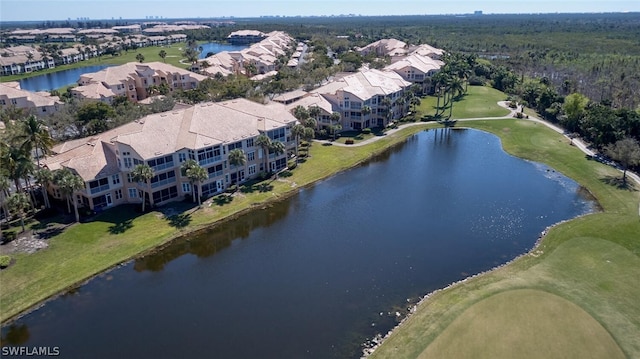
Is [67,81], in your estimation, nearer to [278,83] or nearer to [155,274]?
[278,83]

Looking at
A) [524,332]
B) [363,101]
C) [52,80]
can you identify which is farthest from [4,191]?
[52,80]

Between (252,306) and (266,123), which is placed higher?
(266,123)

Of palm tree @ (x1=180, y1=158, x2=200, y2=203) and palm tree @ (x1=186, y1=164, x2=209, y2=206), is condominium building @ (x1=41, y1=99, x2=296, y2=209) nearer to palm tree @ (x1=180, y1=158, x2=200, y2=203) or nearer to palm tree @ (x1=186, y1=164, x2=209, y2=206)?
palm tree @ (x1=180, y1=158, x2=200, y2=203)

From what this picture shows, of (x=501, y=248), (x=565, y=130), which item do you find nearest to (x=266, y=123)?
(x=501, y=248)

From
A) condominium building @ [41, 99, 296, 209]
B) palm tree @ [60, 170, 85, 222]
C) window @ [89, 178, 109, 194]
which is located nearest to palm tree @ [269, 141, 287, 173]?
condominium building @ [41, 99, 296, 209]

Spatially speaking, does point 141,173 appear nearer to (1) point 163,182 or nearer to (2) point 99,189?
(1) point 163,182

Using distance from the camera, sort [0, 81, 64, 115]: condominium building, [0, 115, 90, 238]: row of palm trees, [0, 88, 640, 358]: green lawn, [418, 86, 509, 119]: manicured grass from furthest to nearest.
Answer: [418, 86, 509, 119]: manicured grass → [0, 81, 64, 115]: condominium building → [0, 115, 90, 238]: row of palm trees → [0, 88, 640, 358]: green lawn

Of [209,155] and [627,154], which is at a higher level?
[209,155]
